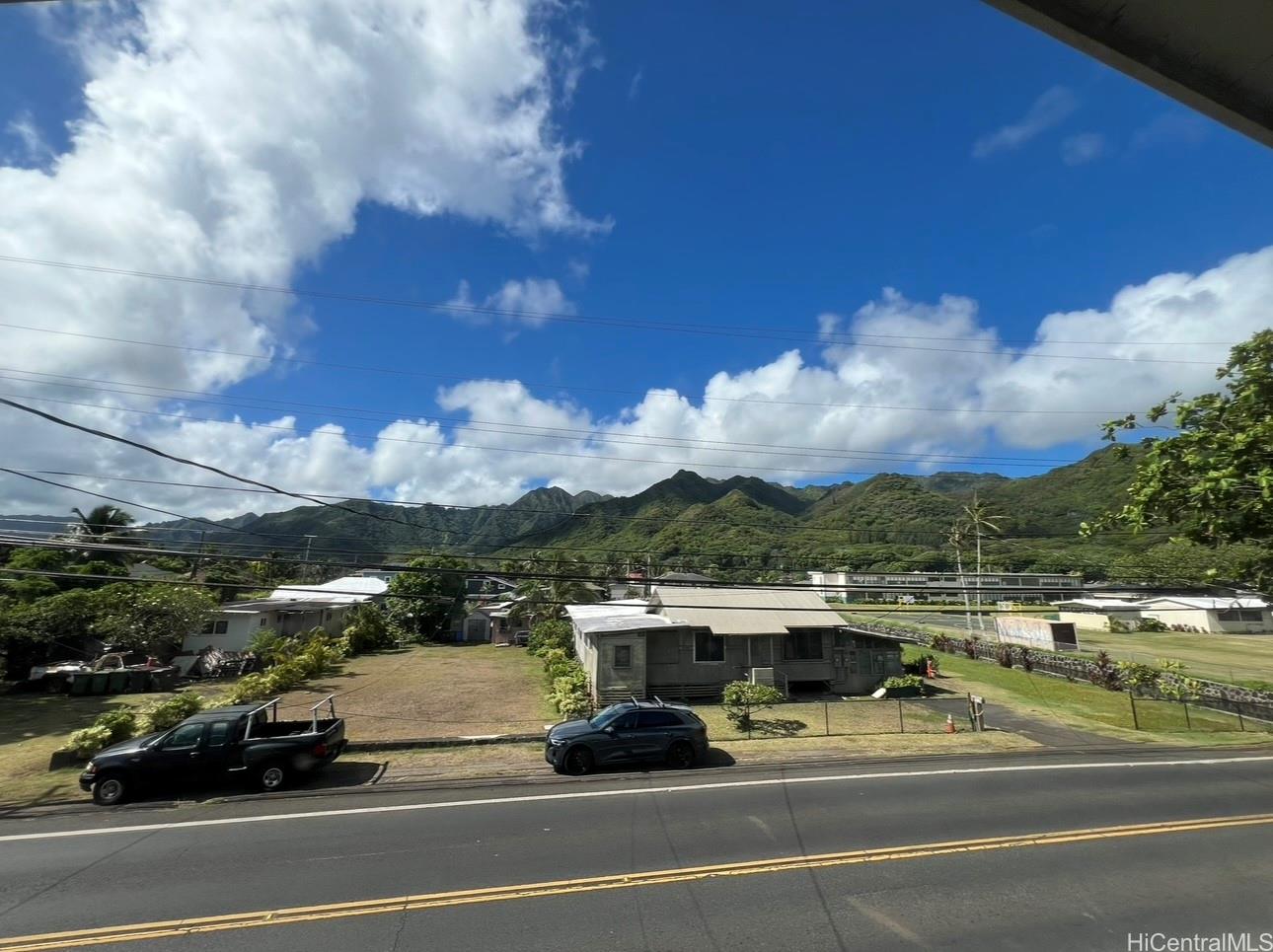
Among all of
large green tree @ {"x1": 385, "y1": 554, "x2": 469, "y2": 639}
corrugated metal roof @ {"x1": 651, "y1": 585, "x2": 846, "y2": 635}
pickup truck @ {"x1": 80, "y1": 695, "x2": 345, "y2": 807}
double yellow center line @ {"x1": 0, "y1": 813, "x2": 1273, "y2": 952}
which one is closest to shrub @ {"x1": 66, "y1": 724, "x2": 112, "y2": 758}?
pickup truck @ {"x1": 80, "y1": 695, "x2": 345, "y2": 807}

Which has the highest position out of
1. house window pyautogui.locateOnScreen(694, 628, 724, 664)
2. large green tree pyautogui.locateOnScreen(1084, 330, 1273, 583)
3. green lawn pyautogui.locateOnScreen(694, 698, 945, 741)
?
large green tree pyautogui.locateOnScreen(1084, 330, 1273, 583)

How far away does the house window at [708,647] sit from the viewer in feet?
83.3

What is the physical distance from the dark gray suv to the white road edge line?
1.76 m

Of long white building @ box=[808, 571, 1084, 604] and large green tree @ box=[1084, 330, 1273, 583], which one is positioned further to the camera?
long white building @ box=[808, 571, 1084, 604]

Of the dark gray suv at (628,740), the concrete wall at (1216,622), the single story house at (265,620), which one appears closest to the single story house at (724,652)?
the dark gray suv at (628,740)

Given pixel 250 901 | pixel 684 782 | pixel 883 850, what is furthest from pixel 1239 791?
pixel 250 901

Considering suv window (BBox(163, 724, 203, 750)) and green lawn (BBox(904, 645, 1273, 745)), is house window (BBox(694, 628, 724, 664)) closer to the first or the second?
green lawn (BBox(904, 645, 1273, 745))

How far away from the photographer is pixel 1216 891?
7500 mm

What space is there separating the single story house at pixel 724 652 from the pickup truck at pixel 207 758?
12344mm

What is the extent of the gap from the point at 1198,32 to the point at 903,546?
65624 mm

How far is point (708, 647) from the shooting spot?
25.5m

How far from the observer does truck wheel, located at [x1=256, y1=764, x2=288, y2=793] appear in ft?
41.4

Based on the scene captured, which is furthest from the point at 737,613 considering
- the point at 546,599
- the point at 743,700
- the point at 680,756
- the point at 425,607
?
the point at 425,607

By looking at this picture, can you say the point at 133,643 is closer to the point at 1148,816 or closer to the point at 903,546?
the point at 1148,816
